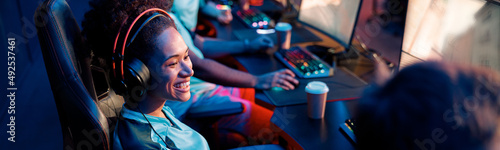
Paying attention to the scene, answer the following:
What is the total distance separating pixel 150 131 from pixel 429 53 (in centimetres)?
97

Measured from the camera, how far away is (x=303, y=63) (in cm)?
170

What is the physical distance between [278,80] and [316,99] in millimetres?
309

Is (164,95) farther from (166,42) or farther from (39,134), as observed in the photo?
(39,134)

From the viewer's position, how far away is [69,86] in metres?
0.88

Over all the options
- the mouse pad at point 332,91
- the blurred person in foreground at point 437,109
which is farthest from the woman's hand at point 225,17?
the blurred person in foreground at point 437,109

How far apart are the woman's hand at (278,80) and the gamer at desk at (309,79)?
0.08 feet

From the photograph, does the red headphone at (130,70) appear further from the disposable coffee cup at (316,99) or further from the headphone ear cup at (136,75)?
the disposable coffee cup at (316,99)

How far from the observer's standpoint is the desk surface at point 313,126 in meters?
1.13

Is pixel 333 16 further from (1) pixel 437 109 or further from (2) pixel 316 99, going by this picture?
(1) pixel 437 109

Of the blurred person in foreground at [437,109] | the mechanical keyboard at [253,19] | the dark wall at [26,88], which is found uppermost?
the mechanical keyboard at [253,19]

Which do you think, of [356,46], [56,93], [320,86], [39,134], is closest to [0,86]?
[39,134]

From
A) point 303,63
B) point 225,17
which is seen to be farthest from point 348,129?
point 225,17

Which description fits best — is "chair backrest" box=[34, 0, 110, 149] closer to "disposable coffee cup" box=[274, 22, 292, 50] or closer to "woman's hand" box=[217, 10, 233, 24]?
"disposable coffee cup" box=[274, 22, 292, 50]

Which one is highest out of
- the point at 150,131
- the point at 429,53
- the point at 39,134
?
the point at 429,53
